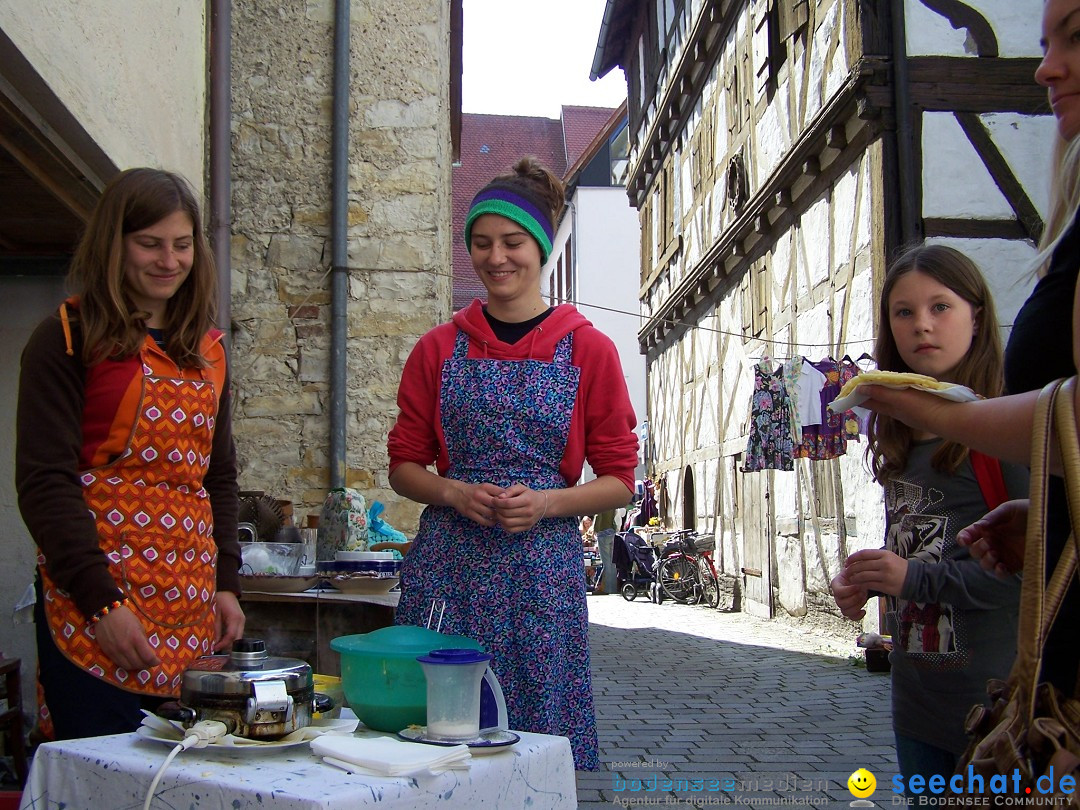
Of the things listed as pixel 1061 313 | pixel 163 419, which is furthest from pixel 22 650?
pixel 1061 313

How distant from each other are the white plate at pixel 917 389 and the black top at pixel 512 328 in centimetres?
78

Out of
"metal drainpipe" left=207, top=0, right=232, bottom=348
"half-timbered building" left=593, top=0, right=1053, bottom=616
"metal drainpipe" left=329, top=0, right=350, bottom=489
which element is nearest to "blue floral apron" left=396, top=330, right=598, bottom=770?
"metal drainpipe" left=329, top=0, right=350, bottom=489

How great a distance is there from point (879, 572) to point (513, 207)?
1032mm

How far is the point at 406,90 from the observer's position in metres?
6.26

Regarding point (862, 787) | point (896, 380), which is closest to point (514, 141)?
point (862, 787)

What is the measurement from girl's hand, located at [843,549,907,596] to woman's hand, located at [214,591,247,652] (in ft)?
4.04

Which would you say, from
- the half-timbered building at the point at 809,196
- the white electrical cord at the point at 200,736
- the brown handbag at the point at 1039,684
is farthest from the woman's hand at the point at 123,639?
the half-timbered building at the point at 809,196

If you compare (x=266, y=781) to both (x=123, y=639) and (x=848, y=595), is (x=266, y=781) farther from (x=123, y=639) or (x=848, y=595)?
(x=848, y=595)

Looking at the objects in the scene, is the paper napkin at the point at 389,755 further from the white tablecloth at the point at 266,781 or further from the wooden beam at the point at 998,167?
the wooden beam at the point at 998,167

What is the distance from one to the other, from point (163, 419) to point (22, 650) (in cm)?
320

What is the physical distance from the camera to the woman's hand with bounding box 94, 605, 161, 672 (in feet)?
5.89

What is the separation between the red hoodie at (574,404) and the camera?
7.11 ft

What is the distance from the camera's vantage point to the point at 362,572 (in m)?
3.61

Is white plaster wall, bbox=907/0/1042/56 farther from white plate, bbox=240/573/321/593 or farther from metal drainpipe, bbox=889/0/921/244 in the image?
white plate, bbox=240/573/321/593
